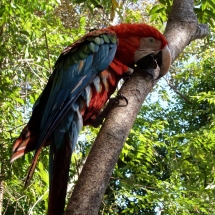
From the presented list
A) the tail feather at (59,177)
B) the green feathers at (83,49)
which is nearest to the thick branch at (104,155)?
the tail feather at (59,177)

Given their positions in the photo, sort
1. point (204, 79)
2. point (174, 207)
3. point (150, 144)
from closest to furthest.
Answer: point (174, 207) → point (150, 144) → point (204, 79)

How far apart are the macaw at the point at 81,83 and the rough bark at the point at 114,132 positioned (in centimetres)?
6

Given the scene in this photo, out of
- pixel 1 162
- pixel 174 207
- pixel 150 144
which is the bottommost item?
pixel 1 162

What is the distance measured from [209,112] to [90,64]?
436cm

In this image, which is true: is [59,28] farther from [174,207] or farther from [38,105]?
[38,105]

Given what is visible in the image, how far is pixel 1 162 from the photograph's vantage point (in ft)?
6.28

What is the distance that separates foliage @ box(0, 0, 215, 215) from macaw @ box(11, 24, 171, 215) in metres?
0.29

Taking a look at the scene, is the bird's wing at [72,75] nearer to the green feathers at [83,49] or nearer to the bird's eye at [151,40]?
the green feathers at [83,49]

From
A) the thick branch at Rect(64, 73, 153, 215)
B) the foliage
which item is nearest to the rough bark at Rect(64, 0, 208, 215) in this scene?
the thick branch at Rect(64, 73, 153, 215)

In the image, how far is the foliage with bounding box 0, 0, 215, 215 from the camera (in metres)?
2.01

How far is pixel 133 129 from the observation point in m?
3.60

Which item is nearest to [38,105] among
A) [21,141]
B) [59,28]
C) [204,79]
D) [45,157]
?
[21,141]

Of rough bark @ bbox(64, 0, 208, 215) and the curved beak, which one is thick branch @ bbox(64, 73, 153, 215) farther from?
the curved beak

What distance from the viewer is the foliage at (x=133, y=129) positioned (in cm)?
201
